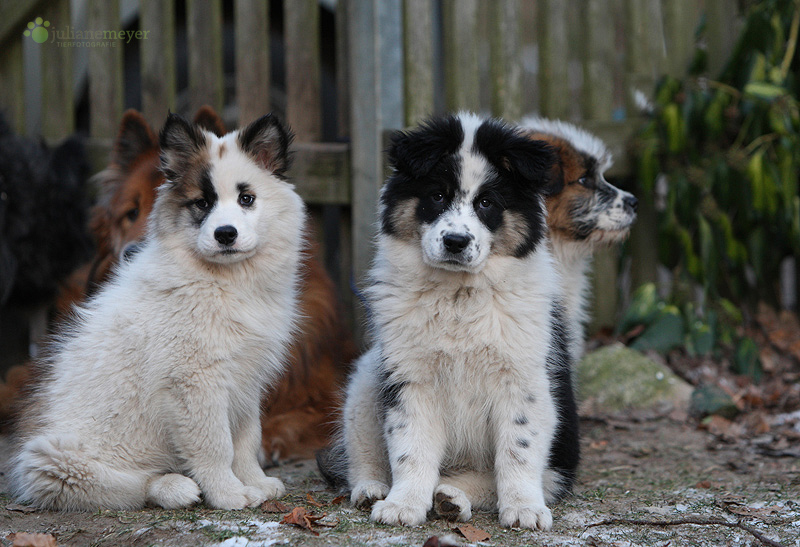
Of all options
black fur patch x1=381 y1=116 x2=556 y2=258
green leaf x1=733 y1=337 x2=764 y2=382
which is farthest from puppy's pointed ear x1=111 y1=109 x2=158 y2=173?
green leaf x1=733 y1=337 x2=764 y2=382

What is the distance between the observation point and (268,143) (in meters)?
3.38

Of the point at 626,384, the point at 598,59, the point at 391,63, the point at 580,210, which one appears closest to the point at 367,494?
the point at 580,210

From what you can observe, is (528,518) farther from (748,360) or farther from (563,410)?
(748,360)

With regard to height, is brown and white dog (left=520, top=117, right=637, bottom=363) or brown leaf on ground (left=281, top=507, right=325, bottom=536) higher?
brown and white dog (left=520, top=117, right=637, bottom=363)

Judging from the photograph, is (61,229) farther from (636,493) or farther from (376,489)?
(636,493)

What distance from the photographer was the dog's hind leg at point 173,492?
10.0 ft

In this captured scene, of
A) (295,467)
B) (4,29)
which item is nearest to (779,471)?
(295,467)

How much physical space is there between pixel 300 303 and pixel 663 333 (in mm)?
2872

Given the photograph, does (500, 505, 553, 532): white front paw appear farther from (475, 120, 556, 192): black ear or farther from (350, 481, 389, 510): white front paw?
(475, 120, 556, 192): black ear

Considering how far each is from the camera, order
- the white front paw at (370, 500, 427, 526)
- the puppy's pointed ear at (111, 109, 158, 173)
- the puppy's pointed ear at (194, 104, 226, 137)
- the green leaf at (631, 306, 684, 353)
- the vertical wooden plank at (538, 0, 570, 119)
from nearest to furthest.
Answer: the white front paw at (370, 500, 427, 526)
the puppy's pointed ear at (194, 104, 226, 137)
the puppy's pointed ear at (111, 109, 158, 173)
the green leaf at (631, 306, 684, 353)
the vertical wooden plank at (538, 0, 570, 119)

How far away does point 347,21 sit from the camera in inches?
199

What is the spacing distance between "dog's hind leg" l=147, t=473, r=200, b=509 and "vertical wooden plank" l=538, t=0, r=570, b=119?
3.87m

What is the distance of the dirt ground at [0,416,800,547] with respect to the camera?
275 centimetres

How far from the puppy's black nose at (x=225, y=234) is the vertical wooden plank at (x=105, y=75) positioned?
245 centimetres
